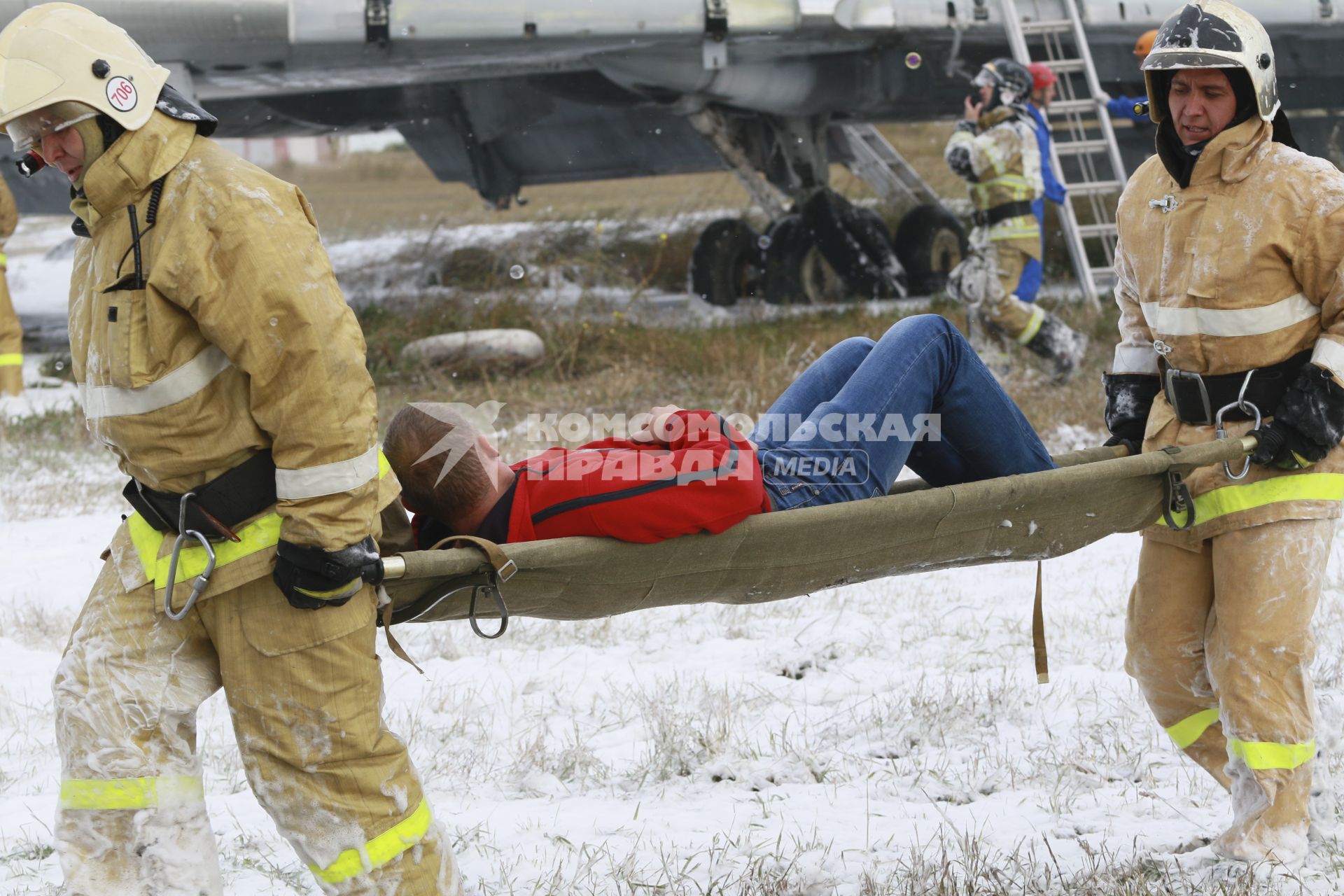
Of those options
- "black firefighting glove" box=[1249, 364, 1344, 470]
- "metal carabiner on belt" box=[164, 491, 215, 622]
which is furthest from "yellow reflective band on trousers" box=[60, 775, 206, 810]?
"black firefighting glove" box=[1249, 364, 1344, 470]

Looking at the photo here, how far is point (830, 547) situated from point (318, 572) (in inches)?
46.5

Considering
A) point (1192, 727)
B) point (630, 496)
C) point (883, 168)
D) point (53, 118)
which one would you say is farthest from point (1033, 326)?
point (53, 118)

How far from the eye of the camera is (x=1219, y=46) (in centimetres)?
275

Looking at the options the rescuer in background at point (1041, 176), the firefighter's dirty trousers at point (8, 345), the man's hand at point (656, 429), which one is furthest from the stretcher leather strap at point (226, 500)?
the rescuer in background at point (1041, 176)

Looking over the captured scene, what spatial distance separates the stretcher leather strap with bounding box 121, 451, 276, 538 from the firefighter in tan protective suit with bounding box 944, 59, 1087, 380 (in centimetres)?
678

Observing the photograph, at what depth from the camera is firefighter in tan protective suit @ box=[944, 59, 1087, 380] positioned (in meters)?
8.38

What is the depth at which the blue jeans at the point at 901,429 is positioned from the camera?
3236 millimetres

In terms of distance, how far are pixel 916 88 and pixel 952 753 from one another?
9802 mm

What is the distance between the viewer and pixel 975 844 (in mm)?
3014

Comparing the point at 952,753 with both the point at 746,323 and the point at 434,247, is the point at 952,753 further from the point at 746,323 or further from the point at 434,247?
the point at 434,247

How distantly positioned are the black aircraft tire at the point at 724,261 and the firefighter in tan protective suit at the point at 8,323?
20.0ft

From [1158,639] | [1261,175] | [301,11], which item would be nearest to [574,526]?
[1158,639]

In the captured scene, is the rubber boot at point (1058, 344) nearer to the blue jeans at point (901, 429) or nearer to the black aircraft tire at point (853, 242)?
the black aircraft tire at point (853, 242)

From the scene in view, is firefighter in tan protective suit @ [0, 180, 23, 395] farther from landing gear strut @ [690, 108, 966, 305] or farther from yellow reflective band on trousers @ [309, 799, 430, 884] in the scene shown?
yellow reflective band on trousers @ [309, 799, 430, 884]
